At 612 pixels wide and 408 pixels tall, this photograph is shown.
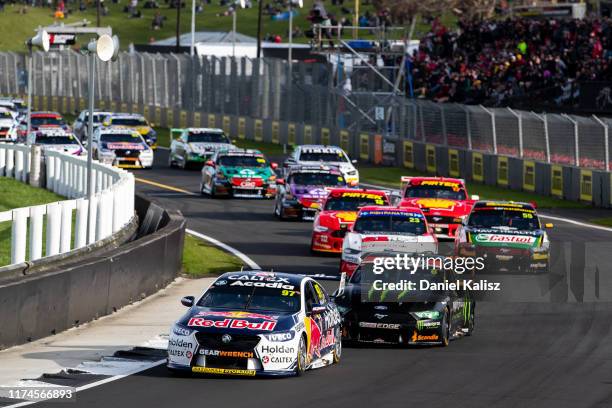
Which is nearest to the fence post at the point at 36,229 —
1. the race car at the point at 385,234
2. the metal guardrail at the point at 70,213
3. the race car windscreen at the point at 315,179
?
the metal guardrail at the point at 70,213

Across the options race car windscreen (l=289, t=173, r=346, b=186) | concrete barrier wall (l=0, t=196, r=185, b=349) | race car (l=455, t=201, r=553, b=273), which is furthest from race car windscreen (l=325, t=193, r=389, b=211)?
concrete barrier wall (l=0, t=196, r=185, b=349)

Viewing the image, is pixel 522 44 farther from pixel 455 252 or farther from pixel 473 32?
pixel 455 252

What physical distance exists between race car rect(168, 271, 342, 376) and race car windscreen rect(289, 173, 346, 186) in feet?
66.3

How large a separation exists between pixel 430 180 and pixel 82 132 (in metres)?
31.4

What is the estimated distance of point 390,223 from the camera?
2841 centimetres

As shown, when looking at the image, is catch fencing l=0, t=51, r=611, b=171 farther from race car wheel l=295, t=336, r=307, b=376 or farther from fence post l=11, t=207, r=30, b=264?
race car wheel l=295, t=336, r=307, b=376

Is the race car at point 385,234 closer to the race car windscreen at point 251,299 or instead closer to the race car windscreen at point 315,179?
the race car windscreen at point 251,299

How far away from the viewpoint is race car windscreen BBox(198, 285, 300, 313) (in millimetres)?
17141

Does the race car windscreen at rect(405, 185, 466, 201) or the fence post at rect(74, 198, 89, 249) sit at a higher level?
the fence post at rect(74, 198, 89, 249)

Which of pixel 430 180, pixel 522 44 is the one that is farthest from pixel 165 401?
pixel 522 44

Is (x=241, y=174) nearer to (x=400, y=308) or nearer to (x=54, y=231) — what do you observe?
(x=54, y=231)

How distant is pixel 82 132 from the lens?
64.1 m

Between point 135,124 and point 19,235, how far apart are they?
4224 cm

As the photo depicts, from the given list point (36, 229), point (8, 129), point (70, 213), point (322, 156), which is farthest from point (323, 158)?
point (36, 229)
